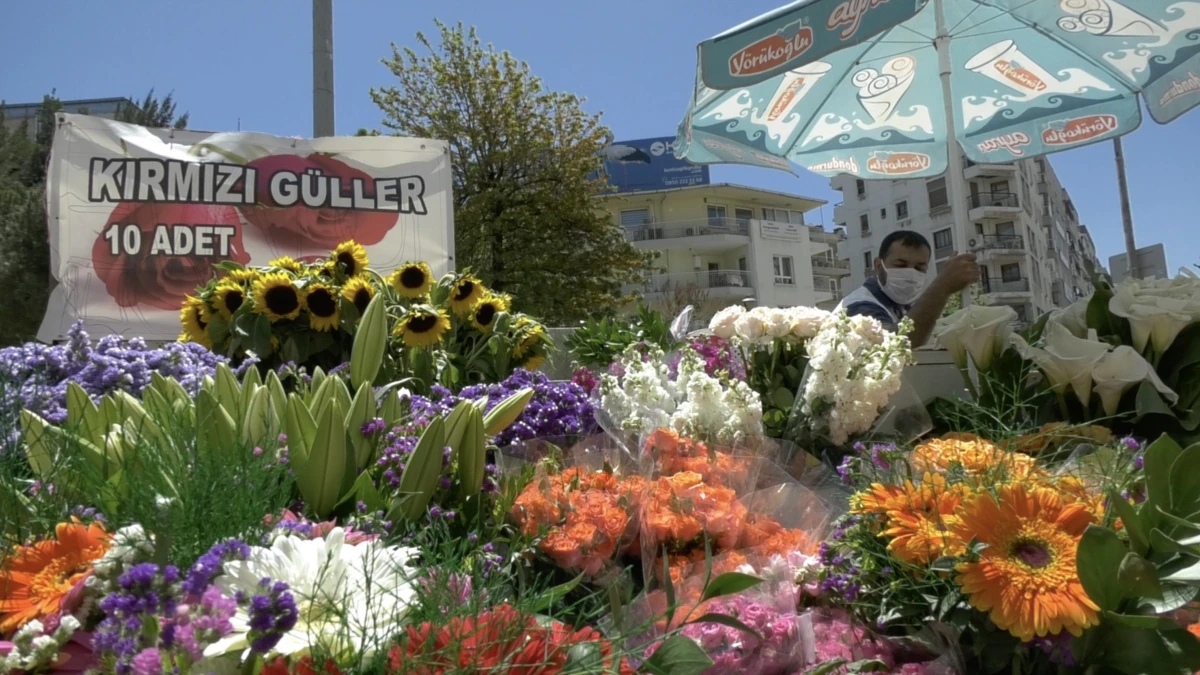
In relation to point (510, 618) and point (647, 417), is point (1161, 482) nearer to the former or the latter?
point (510, 618)

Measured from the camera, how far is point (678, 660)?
0.84 m

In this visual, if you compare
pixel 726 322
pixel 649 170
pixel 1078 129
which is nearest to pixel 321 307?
pixel 726 322

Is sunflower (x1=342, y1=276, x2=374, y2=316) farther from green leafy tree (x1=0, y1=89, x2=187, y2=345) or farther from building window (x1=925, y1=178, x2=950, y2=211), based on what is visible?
building window (x1=925, y1=178, x2=950, y2=211)

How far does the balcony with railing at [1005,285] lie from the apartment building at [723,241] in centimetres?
1274

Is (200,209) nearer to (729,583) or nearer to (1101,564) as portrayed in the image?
(729,583)

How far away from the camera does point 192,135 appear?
15.6 ft

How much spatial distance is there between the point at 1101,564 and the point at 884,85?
4.97 m

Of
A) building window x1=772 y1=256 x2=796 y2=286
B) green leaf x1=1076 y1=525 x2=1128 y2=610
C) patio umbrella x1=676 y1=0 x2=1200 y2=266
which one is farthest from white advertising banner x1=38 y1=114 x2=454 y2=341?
building window x1=772 y1=256 x2=796 y2=286

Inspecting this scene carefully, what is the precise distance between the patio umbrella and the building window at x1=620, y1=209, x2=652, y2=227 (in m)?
37.5

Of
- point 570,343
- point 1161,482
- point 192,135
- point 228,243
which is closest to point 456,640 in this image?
point 1161,482

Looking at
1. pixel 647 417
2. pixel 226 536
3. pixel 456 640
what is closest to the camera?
pixel 456 640

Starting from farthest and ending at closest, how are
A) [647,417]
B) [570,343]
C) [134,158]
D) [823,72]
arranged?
[823,72]
[134,158]
[570,343]
[647,417]

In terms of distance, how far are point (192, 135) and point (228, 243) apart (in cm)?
68

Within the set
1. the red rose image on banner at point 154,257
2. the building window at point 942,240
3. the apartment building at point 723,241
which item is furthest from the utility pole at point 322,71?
the building window at point 942,240
